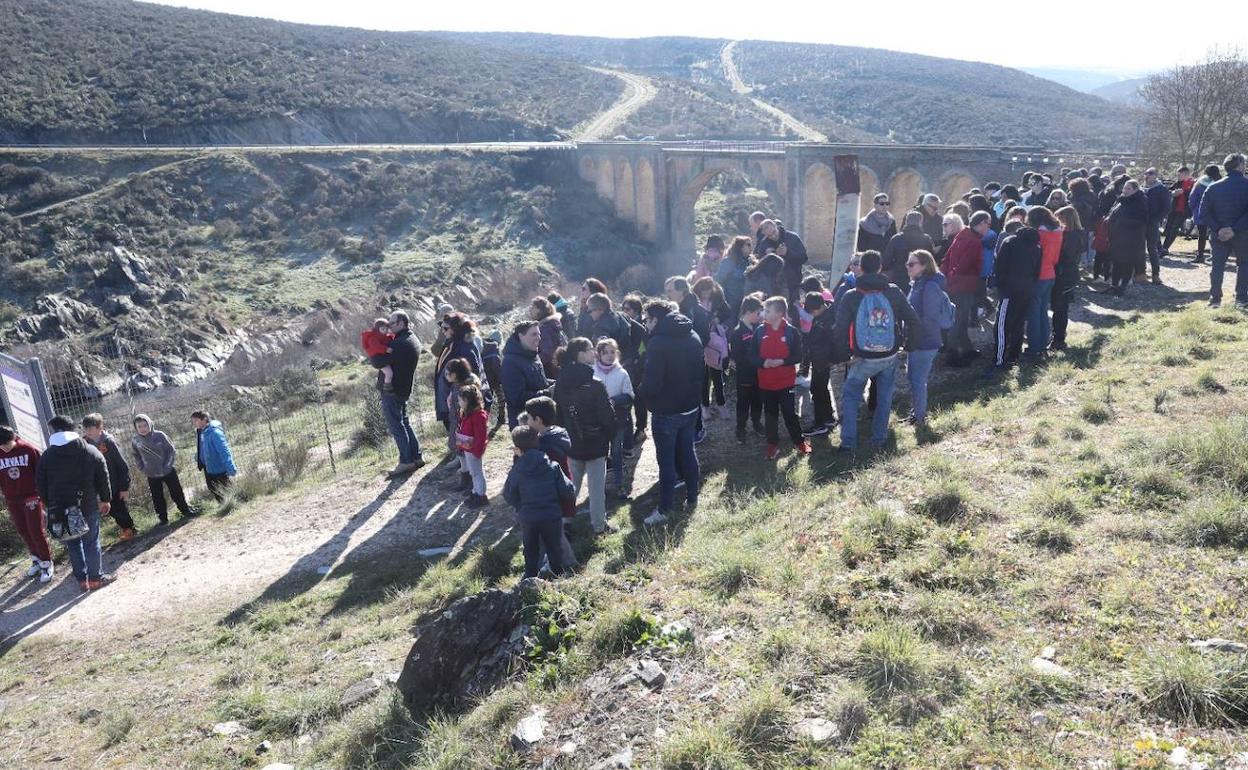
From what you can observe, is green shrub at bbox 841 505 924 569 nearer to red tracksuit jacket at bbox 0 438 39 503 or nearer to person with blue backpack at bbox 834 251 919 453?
person with blue backpack at bbox 834 251 919 453

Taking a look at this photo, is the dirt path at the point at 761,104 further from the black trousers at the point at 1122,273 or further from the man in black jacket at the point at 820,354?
the man in black jacket at the point at 820,354

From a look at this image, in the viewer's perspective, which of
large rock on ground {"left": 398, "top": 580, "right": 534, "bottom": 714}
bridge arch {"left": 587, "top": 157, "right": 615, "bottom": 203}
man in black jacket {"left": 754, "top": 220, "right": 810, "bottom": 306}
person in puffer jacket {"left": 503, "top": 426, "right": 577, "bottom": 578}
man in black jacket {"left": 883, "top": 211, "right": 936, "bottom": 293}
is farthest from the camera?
bridge arch {"left": 587, "top": 157, "right": 615, "bottom": 203}

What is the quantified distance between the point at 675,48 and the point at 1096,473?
124m

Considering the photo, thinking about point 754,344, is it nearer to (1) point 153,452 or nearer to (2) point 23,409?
(1) point 153,452

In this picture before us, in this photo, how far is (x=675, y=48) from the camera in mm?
118625

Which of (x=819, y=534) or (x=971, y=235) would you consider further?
(x=971, y=235)

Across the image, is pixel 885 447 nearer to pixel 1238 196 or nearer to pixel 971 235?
pixel 971 235

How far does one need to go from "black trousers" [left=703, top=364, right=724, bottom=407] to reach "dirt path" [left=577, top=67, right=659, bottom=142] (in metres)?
48.5

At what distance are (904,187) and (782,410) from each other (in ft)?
76.7

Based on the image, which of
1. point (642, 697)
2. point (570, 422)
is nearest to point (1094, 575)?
Result: point (642, 697)

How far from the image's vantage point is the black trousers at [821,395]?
765cm

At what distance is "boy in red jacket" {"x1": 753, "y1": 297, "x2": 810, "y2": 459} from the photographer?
671cm

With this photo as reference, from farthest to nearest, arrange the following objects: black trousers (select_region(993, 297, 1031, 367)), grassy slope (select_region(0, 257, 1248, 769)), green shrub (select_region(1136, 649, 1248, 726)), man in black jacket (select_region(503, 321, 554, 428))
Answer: black trousers (select_region(993, 297, 1031, 367))
man in black jacket (select_region(503, 321, 554, 428))
grassy slope (select_region(0, 257, 1248, 769))
green shrub (select_region(1136, 649, 1248, 726))

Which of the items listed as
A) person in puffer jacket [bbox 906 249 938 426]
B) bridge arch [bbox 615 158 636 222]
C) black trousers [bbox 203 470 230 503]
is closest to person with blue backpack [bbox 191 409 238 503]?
black trousers [bbox 203 470 230 503]
